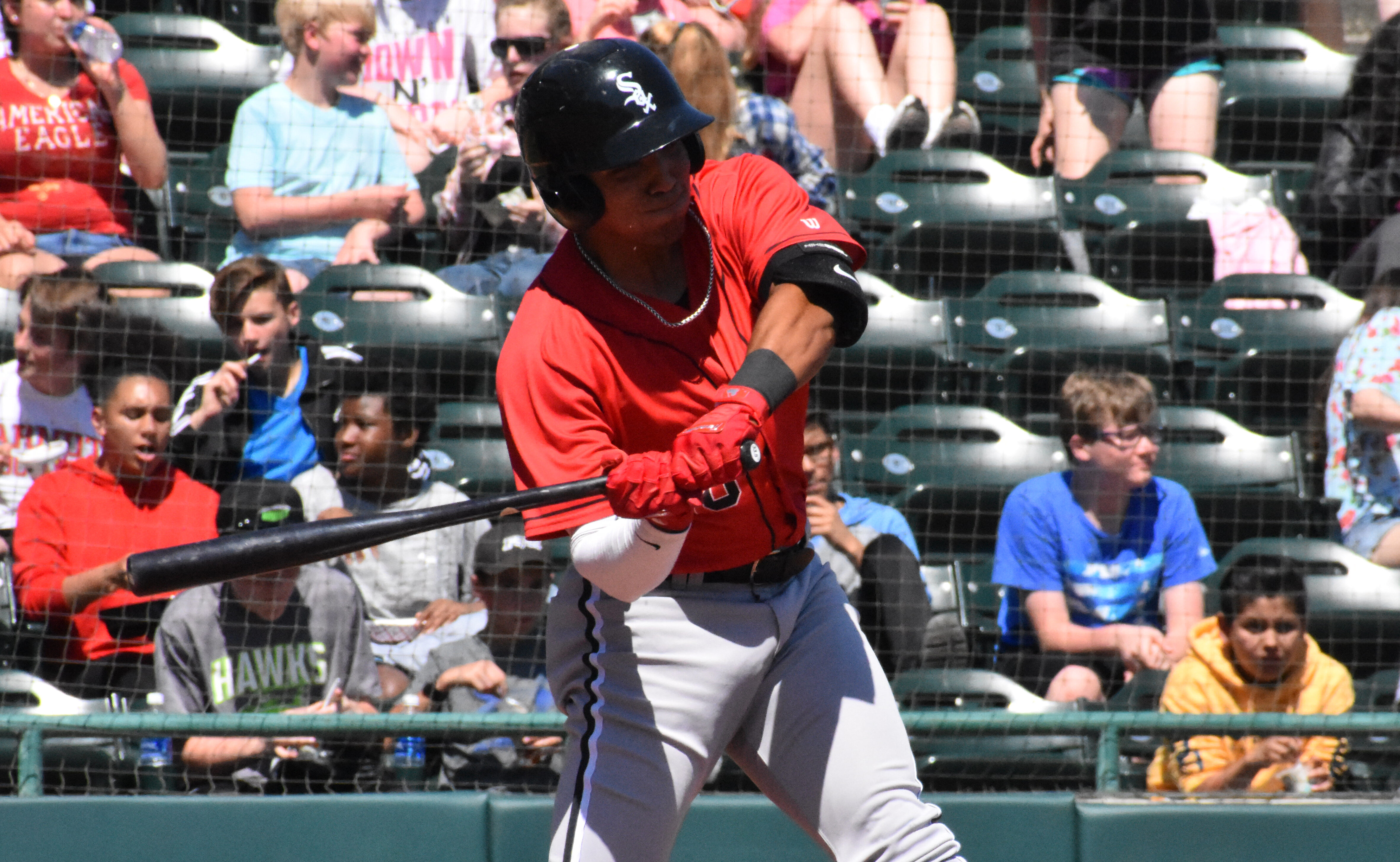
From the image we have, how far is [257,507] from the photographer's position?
352 centimetres

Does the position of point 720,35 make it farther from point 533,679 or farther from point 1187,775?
point 1187,775

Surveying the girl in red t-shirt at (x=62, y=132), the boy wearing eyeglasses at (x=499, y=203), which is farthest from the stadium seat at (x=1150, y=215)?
the girl in red t-shirt at (x=62, y=132)

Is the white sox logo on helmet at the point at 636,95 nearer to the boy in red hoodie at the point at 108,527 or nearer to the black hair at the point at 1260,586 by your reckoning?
the boy in red hoodie at the point at 108,527

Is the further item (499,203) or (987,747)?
(499,203)

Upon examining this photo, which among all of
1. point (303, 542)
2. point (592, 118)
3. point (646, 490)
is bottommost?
point (303, 542)

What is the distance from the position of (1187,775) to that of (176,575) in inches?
93.1

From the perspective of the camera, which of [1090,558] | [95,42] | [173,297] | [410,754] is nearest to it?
[410,754]

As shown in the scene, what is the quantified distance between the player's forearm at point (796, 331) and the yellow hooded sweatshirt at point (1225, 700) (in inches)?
70.7

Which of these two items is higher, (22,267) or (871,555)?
(22,267)

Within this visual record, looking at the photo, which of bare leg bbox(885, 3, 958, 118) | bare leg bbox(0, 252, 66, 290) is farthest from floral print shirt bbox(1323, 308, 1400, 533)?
bare leg bbox(0, 252, 66, 290)

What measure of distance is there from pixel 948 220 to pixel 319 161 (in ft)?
6.40

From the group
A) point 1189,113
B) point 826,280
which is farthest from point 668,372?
point 1189,113

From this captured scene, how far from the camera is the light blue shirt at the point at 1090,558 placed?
368 centimetres

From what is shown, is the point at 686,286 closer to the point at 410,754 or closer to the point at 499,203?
the point at 410,754
